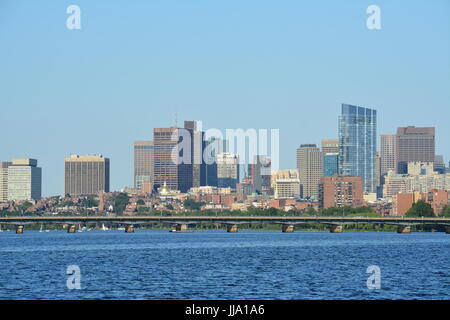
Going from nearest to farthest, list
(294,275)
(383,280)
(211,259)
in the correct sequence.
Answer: (383,280)
(294,275)
(211,259)

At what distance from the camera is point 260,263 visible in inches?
3595

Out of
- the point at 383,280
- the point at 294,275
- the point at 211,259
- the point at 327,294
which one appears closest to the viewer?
the point at 327,294
